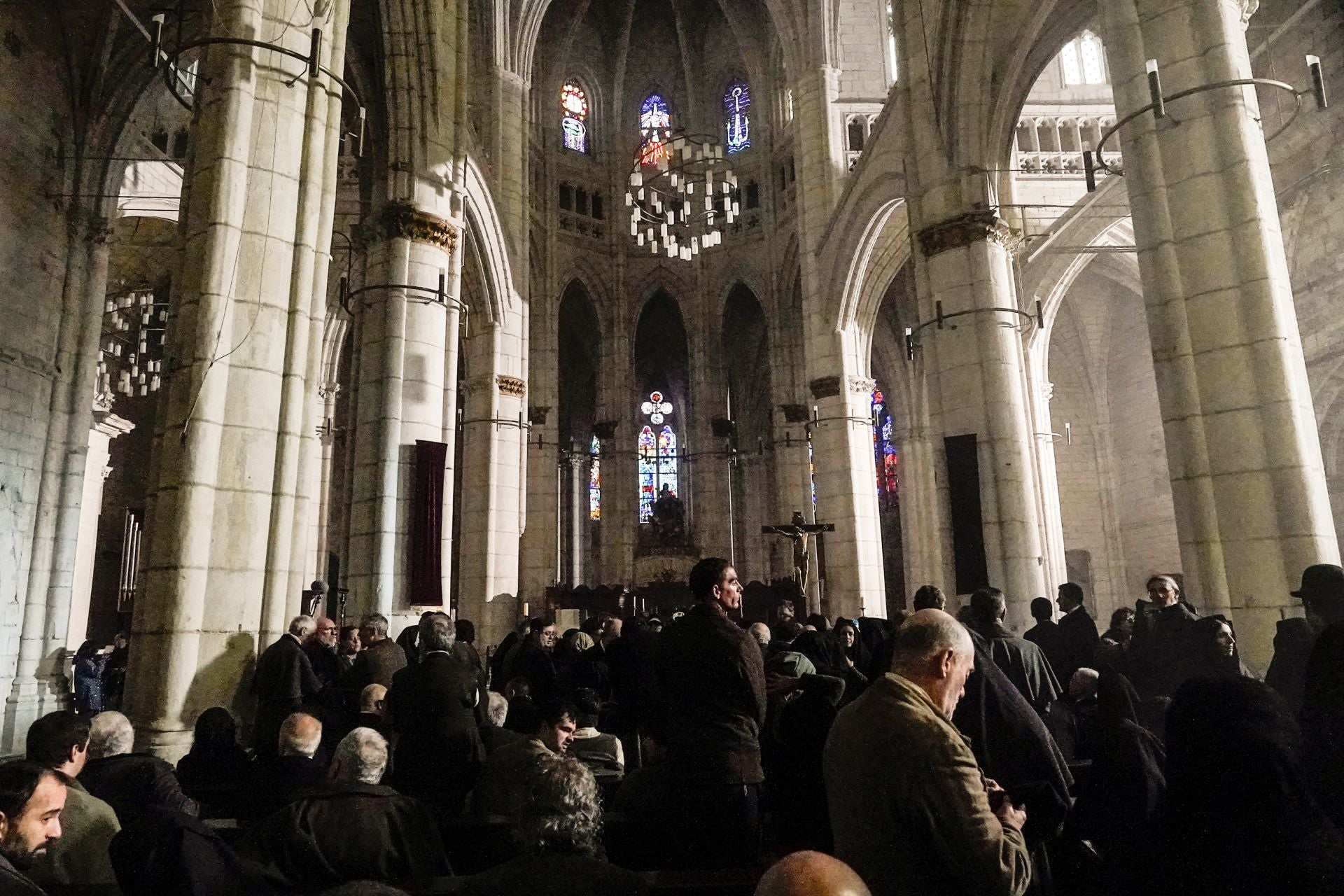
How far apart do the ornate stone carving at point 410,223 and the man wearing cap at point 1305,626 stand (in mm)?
11683

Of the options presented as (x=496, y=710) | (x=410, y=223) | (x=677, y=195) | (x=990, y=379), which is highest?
(x=677, y=195)

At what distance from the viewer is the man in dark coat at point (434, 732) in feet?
15.5

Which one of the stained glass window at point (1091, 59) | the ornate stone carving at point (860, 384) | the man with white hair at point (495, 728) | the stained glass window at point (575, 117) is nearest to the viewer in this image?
the man with white hair at point (495, 728)

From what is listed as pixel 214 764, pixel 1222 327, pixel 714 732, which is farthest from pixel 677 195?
pixel 714 732

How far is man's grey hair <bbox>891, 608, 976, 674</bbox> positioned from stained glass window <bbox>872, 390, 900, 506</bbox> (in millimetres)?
28963

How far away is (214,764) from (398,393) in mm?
8185

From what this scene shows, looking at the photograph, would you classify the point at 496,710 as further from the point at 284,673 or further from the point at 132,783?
the point at 132,783

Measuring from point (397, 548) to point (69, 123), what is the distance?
9.01 m

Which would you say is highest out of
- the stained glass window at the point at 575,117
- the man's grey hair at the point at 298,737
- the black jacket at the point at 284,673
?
the stained glass window at the point at 575,117

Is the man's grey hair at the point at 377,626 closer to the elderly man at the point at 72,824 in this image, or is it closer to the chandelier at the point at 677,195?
the elderly man at the point at 72,824

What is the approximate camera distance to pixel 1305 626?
15.7 ft

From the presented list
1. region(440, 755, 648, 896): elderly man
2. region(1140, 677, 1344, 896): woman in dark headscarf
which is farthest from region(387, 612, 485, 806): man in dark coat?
region(1140, 677, 1344, 896): woman in dark headscarf

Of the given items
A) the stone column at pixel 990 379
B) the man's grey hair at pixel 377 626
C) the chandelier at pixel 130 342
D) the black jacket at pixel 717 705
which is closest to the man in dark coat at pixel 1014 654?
the black jacket at pixel 717 705

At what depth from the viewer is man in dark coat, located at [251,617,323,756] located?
5801mm
